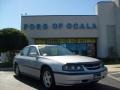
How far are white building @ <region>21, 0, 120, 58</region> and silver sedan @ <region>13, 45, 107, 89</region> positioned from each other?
1103 inches

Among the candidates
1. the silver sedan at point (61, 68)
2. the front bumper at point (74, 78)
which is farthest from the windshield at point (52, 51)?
the front bumper at point (74, 78)

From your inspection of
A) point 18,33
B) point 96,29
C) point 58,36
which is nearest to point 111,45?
point 96,29

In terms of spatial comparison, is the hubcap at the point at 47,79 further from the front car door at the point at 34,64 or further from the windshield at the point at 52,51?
the windshield at the point at 52,51

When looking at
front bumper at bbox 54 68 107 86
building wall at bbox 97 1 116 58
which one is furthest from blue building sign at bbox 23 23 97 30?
front bumper at bbox 54 68 107 86

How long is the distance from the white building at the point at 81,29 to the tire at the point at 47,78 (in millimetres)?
29272

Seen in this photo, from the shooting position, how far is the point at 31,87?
36.2ft

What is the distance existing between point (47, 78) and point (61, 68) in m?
0.94

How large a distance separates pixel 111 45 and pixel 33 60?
29.9 meters

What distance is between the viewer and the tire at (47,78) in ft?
33.3

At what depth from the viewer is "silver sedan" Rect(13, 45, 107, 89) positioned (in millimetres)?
9602

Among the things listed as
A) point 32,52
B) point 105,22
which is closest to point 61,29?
point 105,22

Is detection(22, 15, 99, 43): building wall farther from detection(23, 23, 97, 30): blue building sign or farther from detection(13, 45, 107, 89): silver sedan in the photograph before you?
detection(13, 45, 107, 89): silver sedan

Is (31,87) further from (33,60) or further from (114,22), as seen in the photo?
(114,22)

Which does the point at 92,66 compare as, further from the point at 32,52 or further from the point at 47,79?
the point at 32,52
